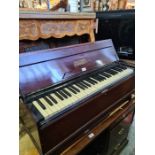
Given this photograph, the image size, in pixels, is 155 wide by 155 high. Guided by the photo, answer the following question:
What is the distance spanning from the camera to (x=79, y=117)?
0.79m

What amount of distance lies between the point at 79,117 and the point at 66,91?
0.50 feet

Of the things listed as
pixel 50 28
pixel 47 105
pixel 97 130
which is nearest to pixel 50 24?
pixel 50 28

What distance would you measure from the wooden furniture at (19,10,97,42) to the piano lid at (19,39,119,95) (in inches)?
10.5

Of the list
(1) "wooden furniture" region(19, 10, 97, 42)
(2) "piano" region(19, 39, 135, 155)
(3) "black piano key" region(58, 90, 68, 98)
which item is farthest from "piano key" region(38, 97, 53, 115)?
(1) "wooden furniture" region(19, 10, 97, 42)

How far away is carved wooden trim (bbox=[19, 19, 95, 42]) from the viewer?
102 centimetres

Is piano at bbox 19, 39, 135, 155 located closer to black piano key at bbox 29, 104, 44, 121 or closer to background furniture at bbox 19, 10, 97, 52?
black piano key at bbox 29, 104, 44, 121

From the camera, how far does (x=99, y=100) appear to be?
0.89 m

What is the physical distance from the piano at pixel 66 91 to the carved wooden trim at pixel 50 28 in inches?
10.5

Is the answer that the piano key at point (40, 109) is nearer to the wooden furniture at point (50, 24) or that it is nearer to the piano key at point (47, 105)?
the piano key at point (47, 105)

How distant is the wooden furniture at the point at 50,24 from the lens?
1010mm
